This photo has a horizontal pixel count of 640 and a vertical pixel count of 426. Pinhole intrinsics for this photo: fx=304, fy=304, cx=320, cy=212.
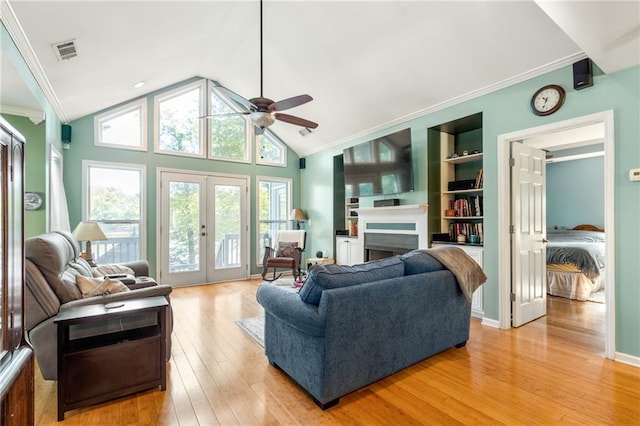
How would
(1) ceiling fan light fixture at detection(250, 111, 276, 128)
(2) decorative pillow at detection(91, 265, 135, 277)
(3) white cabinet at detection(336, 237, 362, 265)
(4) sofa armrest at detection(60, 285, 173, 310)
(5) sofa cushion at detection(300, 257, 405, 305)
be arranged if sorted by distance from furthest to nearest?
(3) white cabinet at detection(336, 237, 362, 265)
(2) decorative pillow at detection(91, 265, 135, 277)
(1) ceiling fan light fixture at detection(250, 111, 276, 128)
(4) sofa armrest at detection(60, 285, 173, 310)
(5) sofa cushion at detection(300, 257, 405, 305)

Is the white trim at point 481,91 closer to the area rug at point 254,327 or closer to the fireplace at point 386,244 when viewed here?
the fireplace at point 386,244

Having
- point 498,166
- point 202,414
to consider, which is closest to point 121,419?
point 202,414

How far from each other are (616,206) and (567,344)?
134 cm

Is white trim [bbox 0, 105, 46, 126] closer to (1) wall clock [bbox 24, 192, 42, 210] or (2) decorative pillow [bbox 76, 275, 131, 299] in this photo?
(1) wall clock [bbox 24, 192, 42, 210]

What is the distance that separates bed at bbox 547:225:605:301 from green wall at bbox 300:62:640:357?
6.39 ft

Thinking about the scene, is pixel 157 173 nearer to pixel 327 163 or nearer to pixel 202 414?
pixel 327 163

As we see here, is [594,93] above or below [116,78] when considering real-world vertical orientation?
below

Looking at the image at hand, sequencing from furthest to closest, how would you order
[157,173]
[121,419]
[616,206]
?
[157,173]
[616,206]
[121,419]

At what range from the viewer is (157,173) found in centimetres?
523

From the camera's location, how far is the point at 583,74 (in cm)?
267

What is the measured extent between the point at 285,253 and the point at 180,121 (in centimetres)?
308

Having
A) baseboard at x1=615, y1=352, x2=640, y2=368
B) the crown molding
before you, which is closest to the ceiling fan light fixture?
the crown molding

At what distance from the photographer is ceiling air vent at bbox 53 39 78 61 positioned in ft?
9.18

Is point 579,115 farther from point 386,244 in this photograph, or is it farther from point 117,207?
point 117,207
